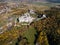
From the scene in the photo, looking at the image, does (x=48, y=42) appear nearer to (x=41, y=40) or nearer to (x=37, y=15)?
(x=41, y=40)

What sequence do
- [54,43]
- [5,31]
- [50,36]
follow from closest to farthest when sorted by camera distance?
[54,43] → [50,36] → [5,31]

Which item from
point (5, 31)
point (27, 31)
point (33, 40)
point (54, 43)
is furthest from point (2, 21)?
point (54, 43)

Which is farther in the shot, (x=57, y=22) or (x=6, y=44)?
(x=57, y=22)

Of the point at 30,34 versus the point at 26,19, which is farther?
the point at 26,19

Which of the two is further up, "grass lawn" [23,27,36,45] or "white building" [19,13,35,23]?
"white building" [19,13,35,23]

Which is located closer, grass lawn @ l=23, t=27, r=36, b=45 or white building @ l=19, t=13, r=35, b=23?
A: grass lawn @ l=23, t=27, r=36, b=45

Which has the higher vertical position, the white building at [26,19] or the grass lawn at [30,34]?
the white building at [26,19]

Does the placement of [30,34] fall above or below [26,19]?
below

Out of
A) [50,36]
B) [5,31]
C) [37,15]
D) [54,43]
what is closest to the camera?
[54,43]

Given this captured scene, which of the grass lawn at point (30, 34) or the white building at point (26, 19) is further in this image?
the white building at point (26, 19)
